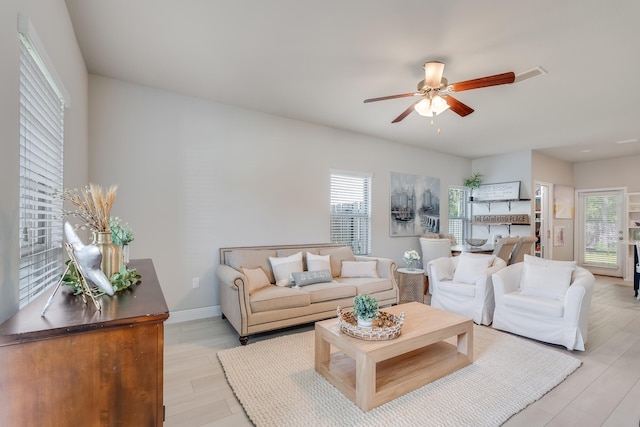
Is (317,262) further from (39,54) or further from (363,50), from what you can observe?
(39,54)

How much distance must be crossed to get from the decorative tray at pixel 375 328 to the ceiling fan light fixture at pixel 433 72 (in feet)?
6.64

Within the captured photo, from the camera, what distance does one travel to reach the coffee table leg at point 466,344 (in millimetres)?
2572

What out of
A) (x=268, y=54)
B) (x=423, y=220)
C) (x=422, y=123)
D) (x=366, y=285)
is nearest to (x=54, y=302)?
(x=268, y=54)

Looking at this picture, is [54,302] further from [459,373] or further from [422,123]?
[422,123]

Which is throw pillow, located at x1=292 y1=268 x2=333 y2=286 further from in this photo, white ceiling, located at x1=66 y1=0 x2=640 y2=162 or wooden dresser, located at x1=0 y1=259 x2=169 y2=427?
wooden dresser, located at x1=0 y1=259 x2=169 y2=427

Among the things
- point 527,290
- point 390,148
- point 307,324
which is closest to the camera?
point 527,290

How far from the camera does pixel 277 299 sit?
10.1 ft

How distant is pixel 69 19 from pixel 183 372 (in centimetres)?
287

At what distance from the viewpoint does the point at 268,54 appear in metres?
2.69

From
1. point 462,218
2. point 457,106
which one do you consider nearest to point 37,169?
point 457,106

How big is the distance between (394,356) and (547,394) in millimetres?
1168

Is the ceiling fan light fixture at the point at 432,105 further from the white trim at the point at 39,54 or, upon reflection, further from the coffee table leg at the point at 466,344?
the white trim at the point at 39,54

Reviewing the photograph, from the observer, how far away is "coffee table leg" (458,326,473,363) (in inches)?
101

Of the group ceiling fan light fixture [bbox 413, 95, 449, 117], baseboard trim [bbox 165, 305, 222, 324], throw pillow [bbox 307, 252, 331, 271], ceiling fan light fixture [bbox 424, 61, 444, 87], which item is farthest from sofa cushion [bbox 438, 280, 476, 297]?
baseboard trim [bbox 165, 305, 222, 324]
